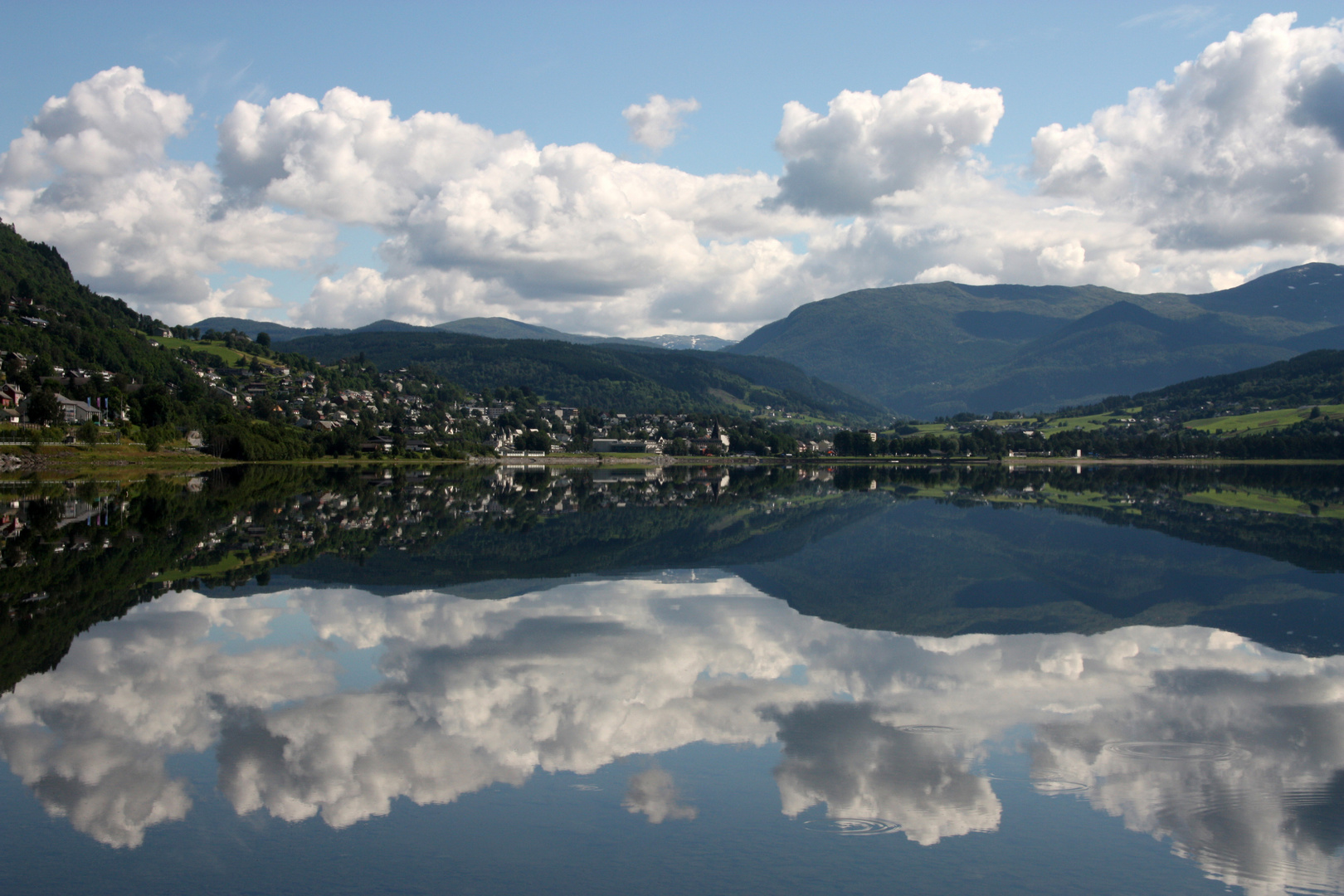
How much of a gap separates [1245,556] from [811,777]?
2354cm

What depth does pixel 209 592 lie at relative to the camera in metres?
18.2

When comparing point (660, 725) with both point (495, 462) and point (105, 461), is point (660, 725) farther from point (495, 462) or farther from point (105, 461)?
point (495, 462)

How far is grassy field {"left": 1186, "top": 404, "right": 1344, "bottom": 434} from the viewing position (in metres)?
166

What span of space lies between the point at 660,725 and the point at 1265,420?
199m

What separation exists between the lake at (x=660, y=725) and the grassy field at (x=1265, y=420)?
6672 inches

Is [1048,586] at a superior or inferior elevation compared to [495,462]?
superior

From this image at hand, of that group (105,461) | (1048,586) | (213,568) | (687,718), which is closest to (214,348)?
(105,461)

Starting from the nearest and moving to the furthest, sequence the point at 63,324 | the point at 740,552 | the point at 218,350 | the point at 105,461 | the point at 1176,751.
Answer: the point at 1176,751, the point at 740,552, the point at 105,461, the point at 63,324, the point at 218,350

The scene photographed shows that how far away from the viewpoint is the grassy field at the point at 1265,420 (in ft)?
544

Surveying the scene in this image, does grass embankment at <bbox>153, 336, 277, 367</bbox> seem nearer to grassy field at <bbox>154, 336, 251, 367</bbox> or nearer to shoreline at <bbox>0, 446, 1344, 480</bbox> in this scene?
grassy field at <bbox>154, 336, 251, 367</bbox>

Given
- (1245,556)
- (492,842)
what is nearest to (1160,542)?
(1245,556)

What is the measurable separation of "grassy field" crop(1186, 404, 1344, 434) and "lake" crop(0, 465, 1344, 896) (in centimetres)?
16948

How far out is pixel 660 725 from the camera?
406 inches

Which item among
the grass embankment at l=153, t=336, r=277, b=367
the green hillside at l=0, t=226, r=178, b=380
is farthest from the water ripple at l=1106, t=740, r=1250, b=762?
the grass embankment at l=153, t=336, r=277, b=367
